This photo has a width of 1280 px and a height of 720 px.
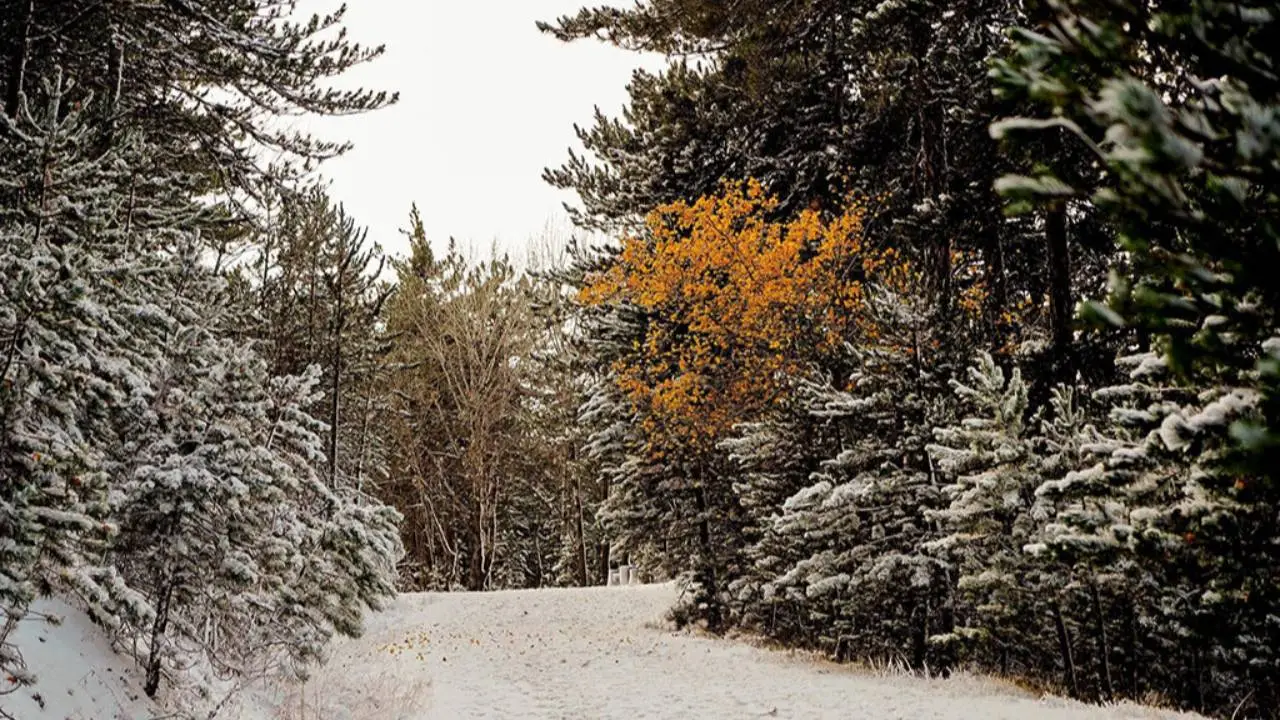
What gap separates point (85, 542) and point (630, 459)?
506 inches

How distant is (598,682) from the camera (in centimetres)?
1083

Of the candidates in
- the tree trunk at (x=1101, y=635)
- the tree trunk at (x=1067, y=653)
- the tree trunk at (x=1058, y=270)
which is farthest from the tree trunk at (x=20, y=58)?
the tree trunk at (x=1067, y=653)

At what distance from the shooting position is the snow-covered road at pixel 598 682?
7832mm

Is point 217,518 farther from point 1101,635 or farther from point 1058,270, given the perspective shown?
point 1058,270

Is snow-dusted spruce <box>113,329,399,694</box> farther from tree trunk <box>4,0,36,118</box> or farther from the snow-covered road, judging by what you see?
tree trunk <box>4,0,36,118</box>

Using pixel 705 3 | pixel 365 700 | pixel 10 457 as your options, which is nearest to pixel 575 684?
pixel 365 700

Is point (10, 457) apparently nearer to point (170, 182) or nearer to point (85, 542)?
point (85, 542)

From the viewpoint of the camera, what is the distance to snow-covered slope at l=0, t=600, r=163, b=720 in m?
5.11

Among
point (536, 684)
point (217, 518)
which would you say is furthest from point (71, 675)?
point (536, 684)

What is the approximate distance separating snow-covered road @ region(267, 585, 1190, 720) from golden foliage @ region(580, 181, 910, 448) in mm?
4725

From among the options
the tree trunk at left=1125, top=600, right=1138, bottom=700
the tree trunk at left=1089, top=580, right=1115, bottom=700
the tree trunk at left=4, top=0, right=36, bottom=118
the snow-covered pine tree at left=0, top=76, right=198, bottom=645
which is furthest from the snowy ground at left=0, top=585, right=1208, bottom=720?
the tree trunk at left=4, top=0, right=36, bottom=118

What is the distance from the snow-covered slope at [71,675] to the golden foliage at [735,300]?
33.0 feet

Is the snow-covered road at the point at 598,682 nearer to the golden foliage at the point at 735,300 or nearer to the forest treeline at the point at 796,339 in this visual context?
the forest treeline at the point at 796,339

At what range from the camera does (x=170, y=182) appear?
980 centimetres
